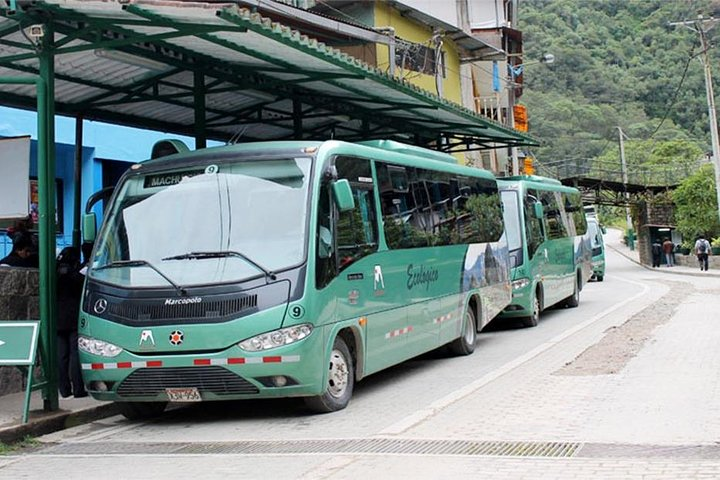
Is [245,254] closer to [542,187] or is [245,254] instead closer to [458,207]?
[458,207]

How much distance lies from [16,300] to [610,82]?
290ft

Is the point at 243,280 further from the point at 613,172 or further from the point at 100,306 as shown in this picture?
the point at 613,172

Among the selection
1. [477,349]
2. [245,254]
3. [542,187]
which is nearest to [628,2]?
[542,187]

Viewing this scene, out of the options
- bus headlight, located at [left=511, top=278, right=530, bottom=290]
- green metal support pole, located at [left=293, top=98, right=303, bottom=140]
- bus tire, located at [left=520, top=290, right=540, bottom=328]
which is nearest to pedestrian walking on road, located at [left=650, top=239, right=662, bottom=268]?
bus tire, located at [left=520, top=290, right=540, bottom=328]

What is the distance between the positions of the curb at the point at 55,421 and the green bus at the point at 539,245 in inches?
378

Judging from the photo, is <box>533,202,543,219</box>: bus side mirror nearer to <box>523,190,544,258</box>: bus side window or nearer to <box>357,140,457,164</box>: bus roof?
<box>523,190,544,258</box>: bus side window

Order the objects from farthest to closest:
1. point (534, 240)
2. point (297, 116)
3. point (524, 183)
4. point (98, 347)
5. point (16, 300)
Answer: point (524, 183)
point (534, 240)
point (297, 116)
point (16, 300)
point (98, 347)

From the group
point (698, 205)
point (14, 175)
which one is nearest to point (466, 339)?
point (14, 175)

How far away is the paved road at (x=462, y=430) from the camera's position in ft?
21.5

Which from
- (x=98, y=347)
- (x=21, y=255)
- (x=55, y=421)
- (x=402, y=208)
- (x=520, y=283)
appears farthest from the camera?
(x=520, y=283)

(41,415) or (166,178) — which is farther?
(166,178)

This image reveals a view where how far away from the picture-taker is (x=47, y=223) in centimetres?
953

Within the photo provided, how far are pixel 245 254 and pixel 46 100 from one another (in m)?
2.87

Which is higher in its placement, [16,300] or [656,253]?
[656,253]
